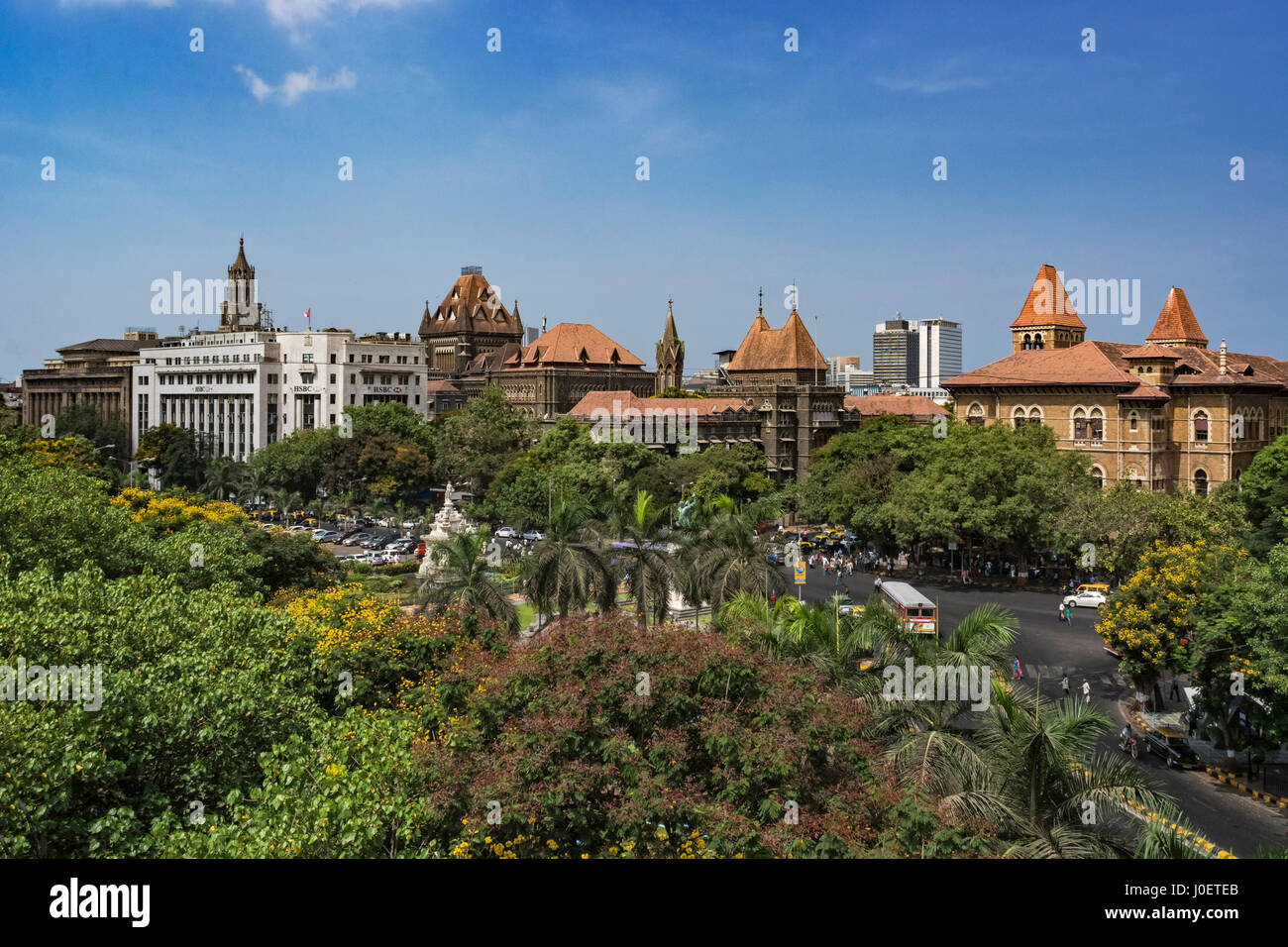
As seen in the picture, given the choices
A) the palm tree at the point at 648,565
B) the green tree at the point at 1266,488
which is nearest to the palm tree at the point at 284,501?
the palm tree at the point at 648,565

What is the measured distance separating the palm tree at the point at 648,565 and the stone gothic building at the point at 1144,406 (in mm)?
36795

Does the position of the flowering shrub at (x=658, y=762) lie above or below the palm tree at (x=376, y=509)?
below

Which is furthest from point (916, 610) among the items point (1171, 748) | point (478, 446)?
point (478, 446)

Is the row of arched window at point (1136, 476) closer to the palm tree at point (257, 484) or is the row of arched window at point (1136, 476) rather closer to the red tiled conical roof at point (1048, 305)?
the red tiled conical roof at point (1048, 305)

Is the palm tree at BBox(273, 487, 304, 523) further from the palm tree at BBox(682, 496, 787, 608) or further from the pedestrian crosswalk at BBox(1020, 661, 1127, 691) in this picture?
the pedestrian crosswalk at BBox(1020, 661, 1127, 691)

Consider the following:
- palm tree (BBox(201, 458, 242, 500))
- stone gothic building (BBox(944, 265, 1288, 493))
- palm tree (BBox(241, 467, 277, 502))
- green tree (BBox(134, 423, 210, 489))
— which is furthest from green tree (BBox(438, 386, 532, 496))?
stone gothic building (BBox(944, 265, 1288, 493))

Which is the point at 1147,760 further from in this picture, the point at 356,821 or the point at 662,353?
the point at 662,353

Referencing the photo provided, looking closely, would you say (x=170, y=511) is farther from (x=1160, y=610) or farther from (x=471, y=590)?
(x=1160, y=610)

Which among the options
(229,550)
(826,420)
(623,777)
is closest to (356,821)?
(623,777)

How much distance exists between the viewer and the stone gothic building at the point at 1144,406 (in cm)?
5966

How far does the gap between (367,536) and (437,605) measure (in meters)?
41.2

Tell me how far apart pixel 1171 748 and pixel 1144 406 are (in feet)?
128

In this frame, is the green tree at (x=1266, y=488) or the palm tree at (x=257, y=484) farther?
the palm tree at (x=257, y=484)
